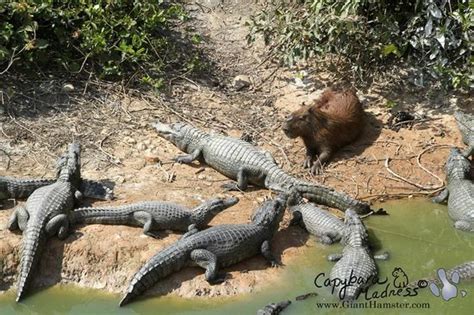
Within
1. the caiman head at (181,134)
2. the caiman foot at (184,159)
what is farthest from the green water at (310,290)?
the caiman head at (181,134)

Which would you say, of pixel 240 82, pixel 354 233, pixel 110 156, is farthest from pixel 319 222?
pixel 240 82

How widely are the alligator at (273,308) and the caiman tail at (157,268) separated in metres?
0.92

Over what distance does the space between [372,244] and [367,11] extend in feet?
13.9

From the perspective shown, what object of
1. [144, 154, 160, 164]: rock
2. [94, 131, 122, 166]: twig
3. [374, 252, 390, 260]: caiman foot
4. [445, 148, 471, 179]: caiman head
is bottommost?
[374, 252, 390, 260]: caiman foot

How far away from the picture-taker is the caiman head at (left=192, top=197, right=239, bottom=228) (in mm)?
7668

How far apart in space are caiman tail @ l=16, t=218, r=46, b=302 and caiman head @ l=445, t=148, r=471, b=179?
472 cm

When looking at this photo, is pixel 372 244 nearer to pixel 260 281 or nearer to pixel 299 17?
pixel 260 281

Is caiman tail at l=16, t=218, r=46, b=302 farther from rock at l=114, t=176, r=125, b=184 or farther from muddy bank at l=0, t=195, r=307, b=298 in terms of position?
rock at l=114, t=176, r=125, b=184

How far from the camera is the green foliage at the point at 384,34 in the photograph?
32.1 feet

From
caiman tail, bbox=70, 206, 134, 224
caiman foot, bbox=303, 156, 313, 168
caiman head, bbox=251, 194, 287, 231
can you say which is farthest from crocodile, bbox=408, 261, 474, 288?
caiman tail, bbox=70, 206, 134, 224

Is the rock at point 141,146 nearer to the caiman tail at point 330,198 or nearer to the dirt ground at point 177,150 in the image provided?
the dirt ground at point 177,150

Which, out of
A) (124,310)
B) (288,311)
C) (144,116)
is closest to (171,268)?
(124,310)

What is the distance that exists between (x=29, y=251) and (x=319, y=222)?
2949mm

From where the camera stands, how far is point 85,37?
33.1ft
